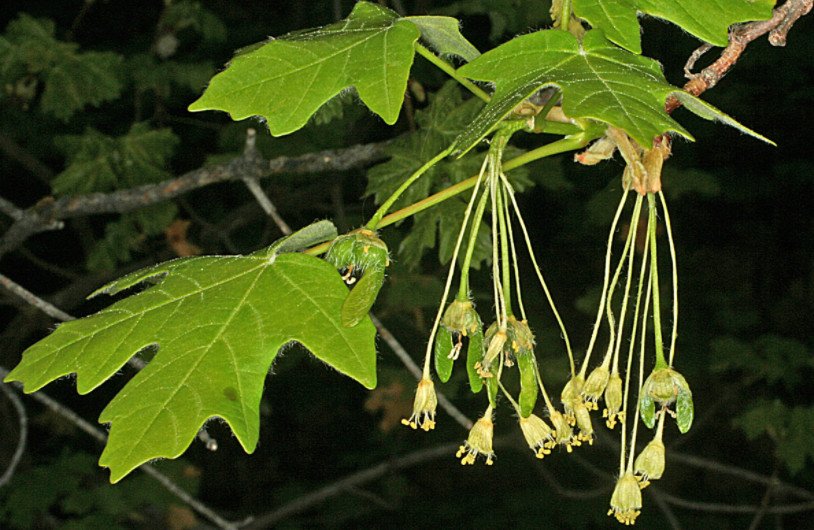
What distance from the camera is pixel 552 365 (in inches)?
157

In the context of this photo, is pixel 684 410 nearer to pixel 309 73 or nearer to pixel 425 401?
pixel 425 401

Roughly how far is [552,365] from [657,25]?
4.79 ft

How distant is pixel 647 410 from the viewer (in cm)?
125

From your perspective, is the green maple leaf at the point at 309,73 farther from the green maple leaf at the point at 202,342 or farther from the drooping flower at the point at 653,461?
the drooping flower at the point at 653,461

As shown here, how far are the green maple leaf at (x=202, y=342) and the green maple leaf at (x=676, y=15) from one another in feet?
1.56

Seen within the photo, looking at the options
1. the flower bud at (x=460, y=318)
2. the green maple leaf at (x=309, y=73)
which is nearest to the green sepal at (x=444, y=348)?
the flower bud at (x=460, y=318)

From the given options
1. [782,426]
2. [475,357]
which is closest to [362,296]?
[475,357]

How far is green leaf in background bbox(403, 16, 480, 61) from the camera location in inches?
59.1

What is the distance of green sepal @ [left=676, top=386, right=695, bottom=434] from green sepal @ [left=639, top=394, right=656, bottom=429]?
3cm

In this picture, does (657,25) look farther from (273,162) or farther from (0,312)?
(0,312)

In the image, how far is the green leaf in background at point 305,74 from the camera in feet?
4.63

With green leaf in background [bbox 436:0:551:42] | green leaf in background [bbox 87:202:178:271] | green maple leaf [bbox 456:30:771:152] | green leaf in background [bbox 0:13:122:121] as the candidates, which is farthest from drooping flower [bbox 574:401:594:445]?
green leaf in background [bbox 0:13:122:121]

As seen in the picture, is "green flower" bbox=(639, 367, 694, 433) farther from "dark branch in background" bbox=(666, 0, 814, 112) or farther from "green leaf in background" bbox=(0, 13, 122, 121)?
"green leaf in background" bbox=(0, 13, 122, 121)

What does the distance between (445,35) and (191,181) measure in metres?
1.23
